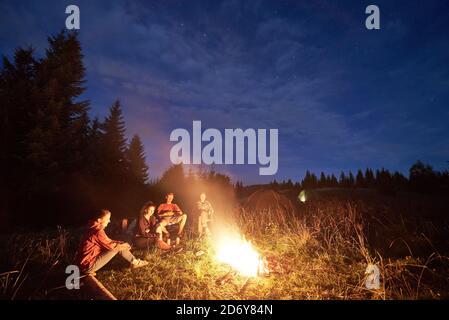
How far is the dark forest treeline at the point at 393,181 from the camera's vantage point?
154 feet

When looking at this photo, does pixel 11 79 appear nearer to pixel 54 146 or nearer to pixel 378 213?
pixel 54 146

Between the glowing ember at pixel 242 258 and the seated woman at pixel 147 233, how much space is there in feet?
6.02

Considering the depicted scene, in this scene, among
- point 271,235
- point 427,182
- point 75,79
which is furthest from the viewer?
point 427,182

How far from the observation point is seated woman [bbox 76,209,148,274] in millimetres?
5414

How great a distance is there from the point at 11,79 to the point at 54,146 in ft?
18.8

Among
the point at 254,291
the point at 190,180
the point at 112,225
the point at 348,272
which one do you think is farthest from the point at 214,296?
the point at 190,180

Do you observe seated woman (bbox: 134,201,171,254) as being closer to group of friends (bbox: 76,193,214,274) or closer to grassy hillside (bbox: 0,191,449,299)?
group of friends (bbox: 76,193,214,274)

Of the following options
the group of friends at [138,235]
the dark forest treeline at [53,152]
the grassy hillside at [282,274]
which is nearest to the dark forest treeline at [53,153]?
the dark forest treeline at [53,152]

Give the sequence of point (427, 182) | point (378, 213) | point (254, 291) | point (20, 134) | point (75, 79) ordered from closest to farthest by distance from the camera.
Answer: point (254, 291) → point (378, 213) → point (20, 134) → point (75, 79) → point (427, 182)

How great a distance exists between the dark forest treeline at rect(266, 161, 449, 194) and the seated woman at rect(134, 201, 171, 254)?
43319 mm

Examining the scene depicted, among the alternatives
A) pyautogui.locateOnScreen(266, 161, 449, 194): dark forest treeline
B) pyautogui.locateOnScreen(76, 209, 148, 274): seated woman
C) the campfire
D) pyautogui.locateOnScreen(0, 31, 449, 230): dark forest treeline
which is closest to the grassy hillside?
the campfire

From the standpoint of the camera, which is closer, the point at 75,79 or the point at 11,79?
the point at 11,79

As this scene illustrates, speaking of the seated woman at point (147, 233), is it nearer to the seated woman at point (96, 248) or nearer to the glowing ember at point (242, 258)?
the glowing ember at point (242, 258)

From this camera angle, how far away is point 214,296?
4996 mm
